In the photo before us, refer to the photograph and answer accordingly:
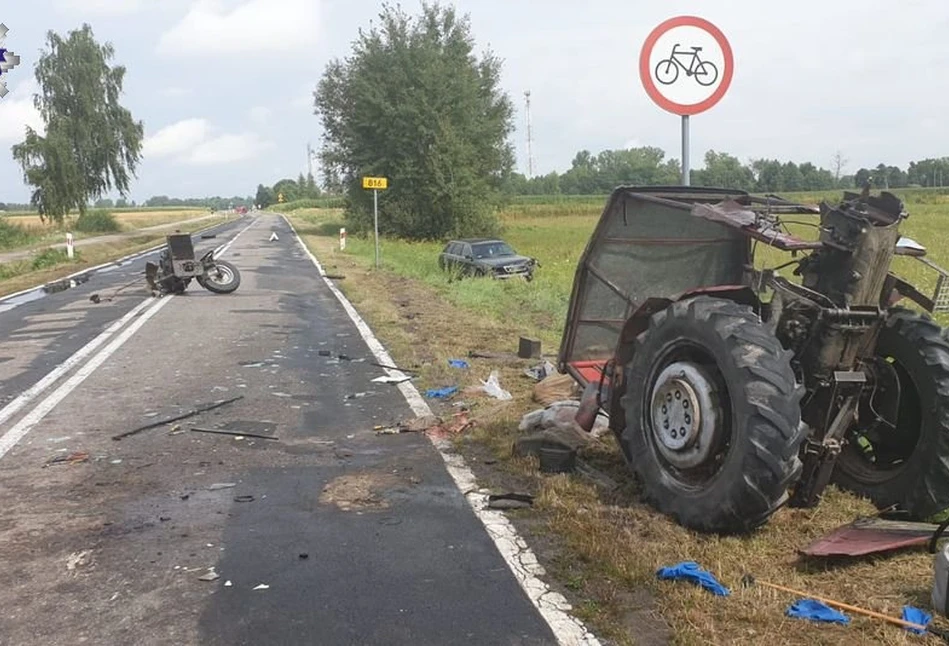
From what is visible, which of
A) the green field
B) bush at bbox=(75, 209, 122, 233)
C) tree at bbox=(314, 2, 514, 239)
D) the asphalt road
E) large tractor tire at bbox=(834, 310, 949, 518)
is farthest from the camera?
bush at bbox=(75, 209, 122, 233)

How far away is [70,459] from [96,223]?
6352 cm

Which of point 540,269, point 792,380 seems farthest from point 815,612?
point 540,269

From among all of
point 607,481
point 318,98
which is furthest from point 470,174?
point 607,481

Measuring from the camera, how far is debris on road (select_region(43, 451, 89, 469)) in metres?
5.73

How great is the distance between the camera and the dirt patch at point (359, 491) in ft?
15.8

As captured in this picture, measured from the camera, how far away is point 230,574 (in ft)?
12.6

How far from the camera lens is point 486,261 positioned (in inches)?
839

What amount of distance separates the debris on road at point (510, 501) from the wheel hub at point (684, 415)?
87 centimetres

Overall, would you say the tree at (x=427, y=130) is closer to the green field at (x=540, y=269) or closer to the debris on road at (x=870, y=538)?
the green field at (x=540, y=269)

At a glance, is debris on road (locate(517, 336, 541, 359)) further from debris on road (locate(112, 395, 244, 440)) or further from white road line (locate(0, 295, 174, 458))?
white road line (locate(0, 295, 174, 458))

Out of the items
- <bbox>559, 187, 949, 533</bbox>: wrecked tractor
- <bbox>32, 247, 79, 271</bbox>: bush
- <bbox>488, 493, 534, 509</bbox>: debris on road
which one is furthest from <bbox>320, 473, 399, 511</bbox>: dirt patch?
<bbox>32, 247, 79, 271</bbox>: bush

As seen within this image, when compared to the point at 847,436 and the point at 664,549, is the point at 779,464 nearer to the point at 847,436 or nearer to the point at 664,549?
the point at 664,549

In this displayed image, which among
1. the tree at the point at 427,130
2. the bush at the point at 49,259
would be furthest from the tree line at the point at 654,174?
the bush at the point at 49,259

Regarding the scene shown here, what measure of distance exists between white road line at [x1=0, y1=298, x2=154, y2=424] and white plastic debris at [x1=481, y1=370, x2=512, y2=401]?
421 cm
